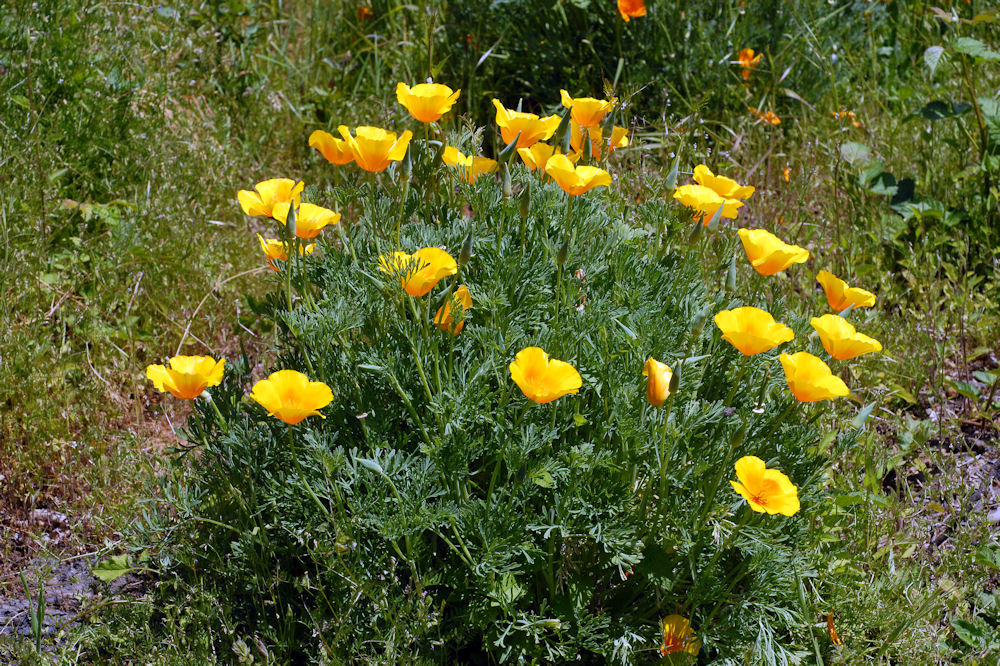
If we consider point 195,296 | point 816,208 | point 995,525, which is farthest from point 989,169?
point 195,296

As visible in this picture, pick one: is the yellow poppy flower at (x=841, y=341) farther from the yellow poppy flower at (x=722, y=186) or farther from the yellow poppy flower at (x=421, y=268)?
the yellow poppy flower at (x=421, y=268)

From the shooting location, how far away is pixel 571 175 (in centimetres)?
174

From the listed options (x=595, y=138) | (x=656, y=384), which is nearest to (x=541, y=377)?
(x=656, y=384)

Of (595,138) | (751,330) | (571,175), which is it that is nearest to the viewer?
(751,330)

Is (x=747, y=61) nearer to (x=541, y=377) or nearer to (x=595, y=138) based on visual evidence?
(x=595, y=138)

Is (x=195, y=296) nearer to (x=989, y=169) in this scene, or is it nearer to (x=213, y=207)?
(x=213, y=207)

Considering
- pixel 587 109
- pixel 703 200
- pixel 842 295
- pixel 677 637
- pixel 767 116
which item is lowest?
pixel 677 637

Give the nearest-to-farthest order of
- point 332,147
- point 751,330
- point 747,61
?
point 751,330 < point 332,147 < point 747,61

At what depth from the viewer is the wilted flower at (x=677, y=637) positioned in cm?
175

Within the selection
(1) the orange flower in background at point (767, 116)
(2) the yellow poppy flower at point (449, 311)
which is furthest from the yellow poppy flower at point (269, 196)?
(1) the orange flower in background at point (767, 116)

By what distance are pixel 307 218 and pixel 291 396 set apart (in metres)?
0.41

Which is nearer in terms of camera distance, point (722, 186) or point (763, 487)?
point (763, 487)

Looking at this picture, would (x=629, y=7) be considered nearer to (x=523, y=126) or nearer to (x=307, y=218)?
(x=523, y=126)

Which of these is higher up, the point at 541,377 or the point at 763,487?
the point at 541,377
